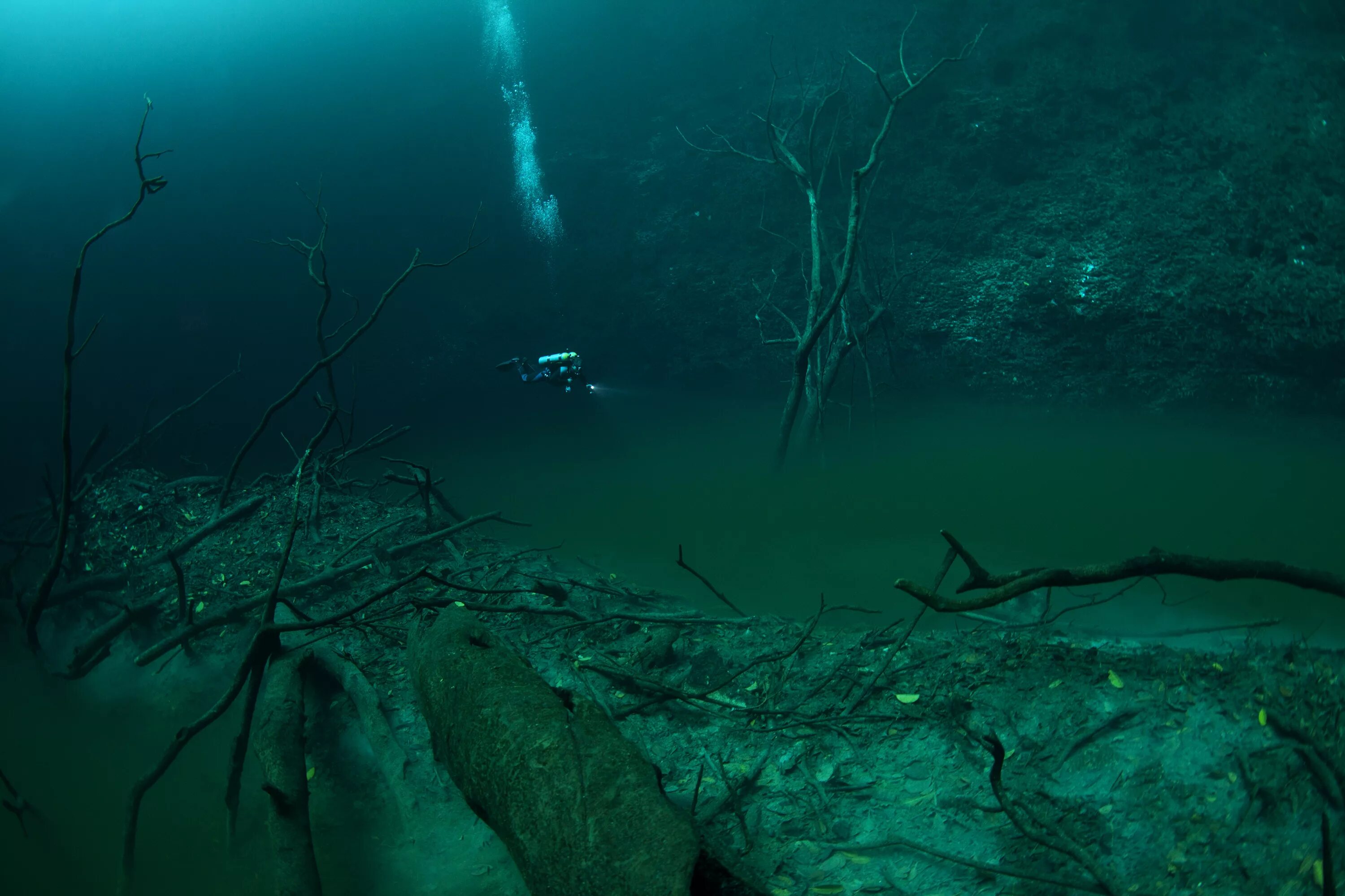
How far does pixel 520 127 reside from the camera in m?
18.6

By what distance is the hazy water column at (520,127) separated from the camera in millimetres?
15945

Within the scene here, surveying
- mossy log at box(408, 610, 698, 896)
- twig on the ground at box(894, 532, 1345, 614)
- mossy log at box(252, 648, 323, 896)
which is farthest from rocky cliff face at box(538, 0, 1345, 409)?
mossy log at box(252, 648, 323, 896)

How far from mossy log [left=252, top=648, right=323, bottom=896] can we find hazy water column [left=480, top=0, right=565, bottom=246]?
13.8m

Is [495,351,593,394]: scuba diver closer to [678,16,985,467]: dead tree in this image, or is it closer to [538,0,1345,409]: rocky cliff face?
[678,16,985,467]: dead tree

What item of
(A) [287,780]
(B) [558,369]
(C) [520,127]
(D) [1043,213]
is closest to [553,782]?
(A) [287,780]

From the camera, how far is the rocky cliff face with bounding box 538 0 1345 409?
9148mm

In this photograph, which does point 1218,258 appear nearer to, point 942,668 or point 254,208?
point 942,668

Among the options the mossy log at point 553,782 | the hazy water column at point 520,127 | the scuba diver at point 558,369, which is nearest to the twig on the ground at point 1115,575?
the mossy log at point 553,782

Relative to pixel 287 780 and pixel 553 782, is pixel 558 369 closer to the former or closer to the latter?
pixel 287 780

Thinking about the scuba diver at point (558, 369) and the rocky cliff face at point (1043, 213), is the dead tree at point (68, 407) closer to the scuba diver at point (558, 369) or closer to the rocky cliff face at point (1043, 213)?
the scuba diver at point (558, 369)

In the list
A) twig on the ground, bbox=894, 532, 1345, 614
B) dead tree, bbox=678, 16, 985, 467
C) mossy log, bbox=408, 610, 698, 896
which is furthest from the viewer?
dead tree, bbox=678, 16, 985, 467

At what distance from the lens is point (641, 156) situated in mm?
15820

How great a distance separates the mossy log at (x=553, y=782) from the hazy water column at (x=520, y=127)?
1444cm

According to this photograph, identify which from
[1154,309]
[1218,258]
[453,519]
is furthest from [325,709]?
[1218,258]
